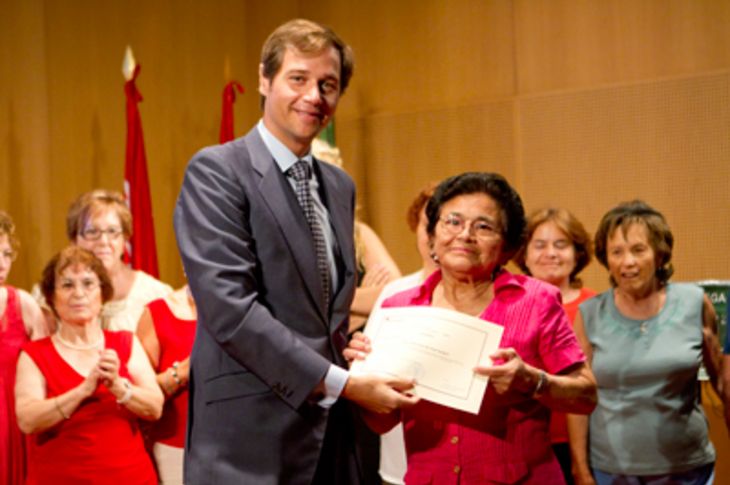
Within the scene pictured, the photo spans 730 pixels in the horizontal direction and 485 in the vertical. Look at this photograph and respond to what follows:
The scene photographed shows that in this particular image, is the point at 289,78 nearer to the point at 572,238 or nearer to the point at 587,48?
the point at 572,238

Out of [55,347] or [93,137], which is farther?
[93,137]

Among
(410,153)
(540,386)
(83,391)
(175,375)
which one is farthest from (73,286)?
(410,153)

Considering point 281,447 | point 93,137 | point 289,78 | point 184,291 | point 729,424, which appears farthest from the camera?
point 93,137

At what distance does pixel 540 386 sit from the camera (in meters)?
A: 2.00

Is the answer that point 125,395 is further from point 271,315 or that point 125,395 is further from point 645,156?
point 645,156

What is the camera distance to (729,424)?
297 cm

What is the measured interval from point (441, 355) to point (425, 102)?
145 inches

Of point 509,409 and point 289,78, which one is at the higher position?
point 289,78

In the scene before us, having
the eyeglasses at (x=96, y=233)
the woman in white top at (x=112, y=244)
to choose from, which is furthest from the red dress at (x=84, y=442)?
the eyeglasses at (x=96, y=233)

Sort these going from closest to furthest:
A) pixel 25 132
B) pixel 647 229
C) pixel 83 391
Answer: pixel 83 391 → pixel 647 229 → pixel 25 132

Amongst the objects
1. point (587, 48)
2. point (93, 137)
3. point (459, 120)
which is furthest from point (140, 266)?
point (587, 48)

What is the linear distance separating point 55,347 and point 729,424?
7.73ft

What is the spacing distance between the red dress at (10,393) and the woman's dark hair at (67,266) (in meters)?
0.17

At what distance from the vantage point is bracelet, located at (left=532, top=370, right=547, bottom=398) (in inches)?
78.6
